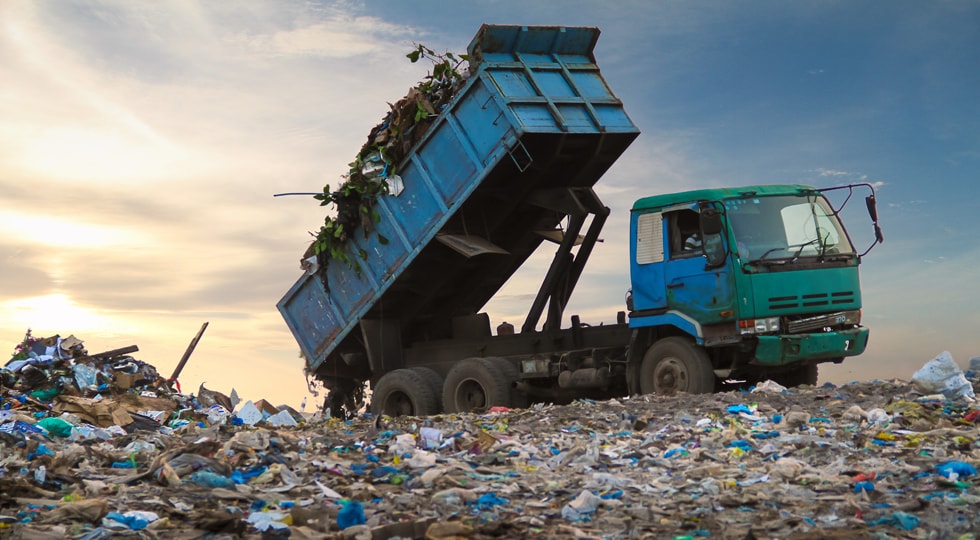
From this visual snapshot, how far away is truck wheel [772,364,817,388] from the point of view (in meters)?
10.1

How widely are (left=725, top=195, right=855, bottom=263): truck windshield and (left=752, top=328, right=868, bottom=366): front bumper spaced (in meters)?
0.75

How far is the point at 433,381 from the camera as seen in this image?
38.5ft

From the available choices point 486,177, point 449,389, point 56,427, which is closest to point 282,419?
point 449,389

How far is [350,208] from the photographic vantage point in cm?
1129

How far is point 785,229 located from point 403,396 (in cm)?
520

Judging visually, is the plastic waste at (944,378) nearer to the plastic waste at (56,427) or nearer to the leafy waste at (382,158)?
the leafy waste at (382,158)

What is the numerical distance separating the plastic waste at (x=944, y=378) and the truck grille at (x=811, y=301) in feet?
3.53

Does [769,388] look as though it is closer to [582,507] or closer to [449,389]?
[449,389]

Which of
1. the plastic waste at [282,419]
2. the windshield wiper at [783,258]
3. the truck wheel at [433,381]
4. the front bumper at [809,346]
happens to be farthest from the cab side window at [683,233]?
the plastic waste at [282,419]

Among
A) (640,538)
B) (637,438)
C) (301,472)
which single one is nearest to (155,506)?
(301,472)

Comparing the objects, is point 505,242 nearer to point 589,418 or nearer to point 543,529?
point 589,418

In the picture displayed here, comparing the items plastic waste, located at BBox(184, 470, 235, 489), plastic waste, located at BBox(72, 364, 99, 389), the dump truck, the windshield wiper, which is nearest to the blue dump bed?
the dump truck

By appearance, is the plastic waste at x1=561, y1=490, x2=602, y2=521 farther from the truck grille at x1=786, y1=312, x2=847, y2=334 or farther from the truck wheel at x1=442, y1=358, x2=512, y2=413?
the truck wheel at x1=442, y1=358, x2=512, y2=413

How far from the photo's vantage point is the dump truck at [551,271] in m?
9.18
